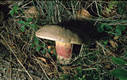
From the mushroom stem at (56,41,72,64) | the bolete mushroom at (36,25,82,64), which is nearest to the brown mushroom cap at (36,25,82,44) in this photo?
the bolete mushroom at (36,25,82,64)

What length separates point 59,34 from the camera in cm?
165

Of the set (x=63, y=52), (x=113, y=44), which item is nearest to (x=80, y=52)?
(x=63, y=52)

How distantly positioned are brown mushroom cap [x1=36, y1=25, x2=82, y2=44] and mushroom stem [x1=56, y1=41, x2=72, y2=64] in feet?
0.71

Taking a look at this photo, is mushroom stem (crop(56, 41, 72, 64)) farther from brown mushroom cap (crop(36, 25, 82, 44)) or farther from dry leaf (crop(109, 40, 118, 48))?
dry leaf (crop(109, 40, 118, 48))

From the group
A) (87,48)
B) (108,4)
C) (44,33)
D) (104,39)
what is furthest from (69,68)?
(108,4)

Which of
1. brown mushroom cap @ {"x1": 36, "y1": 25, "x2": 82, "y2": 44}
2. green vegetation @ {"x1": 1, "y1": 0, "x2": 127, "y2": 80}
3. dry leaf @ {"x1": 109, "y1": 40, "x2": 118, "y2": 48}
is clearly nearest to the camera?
brown mushroom cap @ {"x1": 36, "y1": 25, "x2": 82, "y2": 44}

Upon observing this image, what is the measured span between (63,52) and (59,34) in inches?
14.4

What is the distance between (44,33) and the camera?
1.70 m

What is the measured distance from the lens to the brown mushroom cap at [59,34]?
1.65 m

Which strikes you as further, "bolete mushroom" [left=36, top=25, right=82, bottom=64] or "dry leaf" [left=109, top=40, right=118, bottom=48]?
"dry leaf" [left=109, top=40, right=118, bottom=48]

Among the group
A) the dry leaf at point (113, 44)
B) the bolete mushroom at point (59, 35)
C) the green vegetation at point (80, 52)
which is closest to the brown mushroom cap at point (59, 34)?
the bolete mushroom at point (59, 35)

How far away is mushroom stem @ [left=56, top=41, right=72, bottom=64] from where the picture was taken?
6.23ft

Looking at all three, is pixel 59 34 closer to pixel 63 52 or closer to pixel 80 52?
pixel 63 52

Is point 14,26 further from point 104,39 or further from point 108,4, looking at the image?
point 108,4
